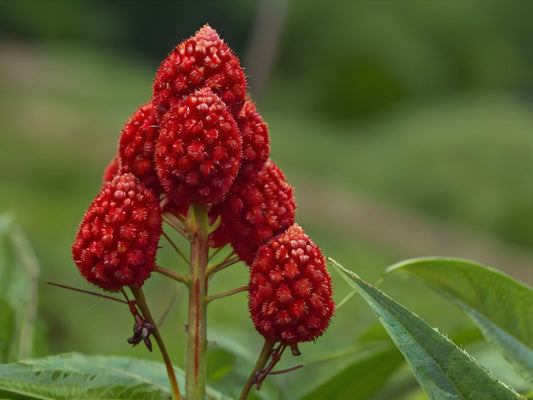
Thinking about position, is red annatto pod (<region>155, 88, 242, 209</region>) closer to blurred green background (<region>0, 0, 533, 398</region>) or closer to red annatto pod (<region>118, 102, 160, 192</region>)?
red annatto pod (<region>118, 102, 160, 192</region>)

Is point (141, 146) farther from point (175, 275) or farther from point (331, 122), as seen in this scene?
point (331, 122)

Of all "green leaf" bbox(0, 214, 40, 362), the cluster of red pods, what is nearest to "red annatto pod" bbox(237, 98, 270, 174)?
the cluster of red pods

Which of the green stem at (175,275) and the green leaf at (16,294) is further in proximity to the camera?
the green leaf at (16,294)

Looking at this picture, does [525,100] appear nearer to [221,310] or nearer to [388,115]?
[388,115]

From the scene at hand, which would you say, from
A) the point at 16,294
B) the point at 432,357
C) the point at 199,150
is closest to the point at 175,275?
the point at 199,150

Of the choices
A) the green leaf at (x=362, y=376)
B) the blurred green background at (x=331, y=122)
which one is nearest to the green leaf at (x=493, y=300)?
the green leaf at (x=362, y=376)

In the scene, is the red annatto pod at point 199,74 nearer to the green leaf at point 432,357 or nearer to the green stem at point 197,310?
the green stem at point 197,310

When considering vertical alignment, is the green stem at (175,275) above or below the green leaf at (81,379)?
above
